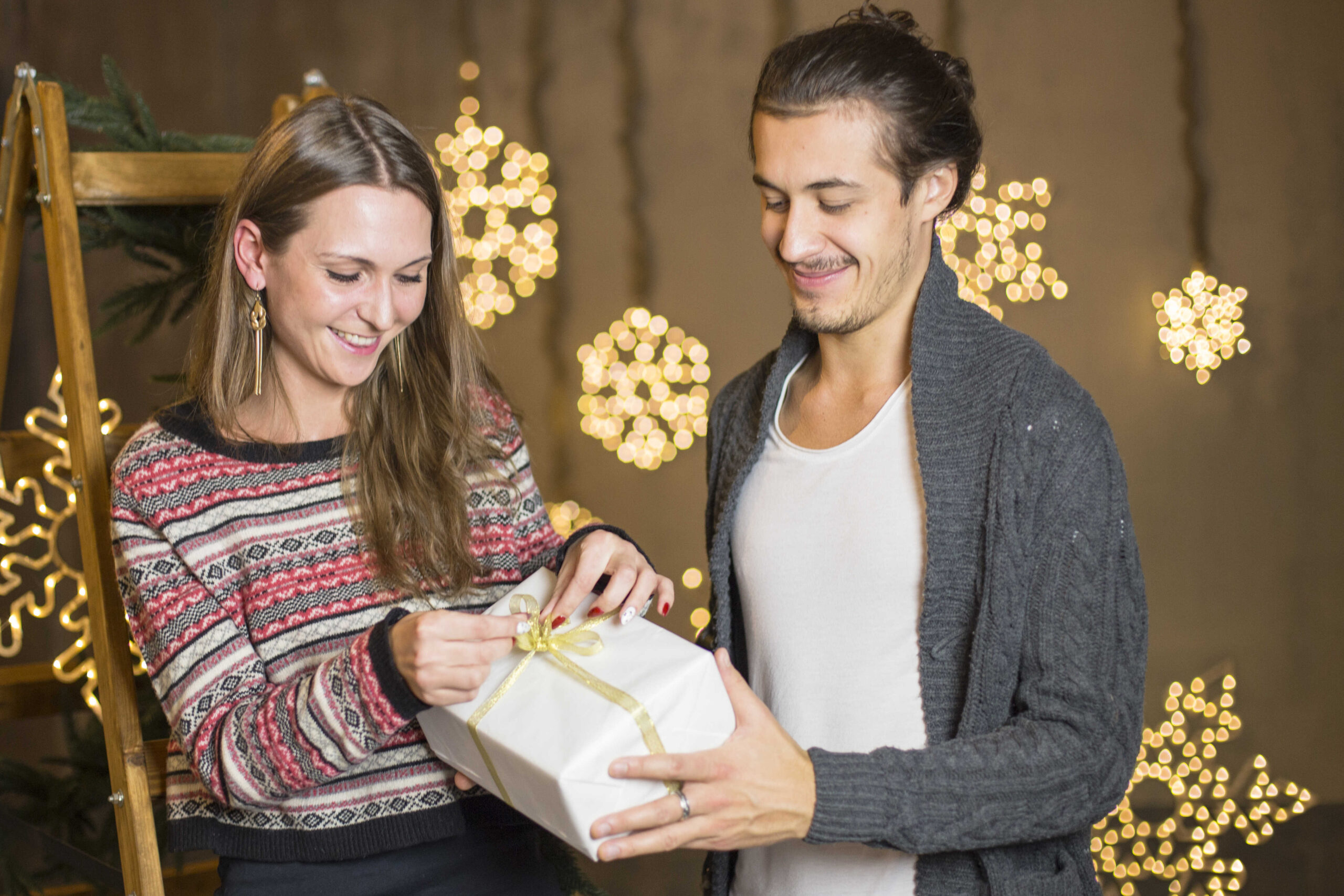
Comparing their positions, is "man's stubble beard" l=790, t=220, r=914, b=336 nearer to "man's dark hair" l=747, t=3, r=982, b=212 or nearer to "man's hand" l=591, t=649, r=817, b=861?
"man's dark hair" l=747, t=3, r=982, b=212

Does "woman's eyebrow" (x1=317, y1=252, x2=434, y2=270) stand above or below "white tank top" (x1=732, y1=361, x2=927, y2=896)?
above

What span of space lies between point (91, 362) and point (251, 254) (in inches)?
13.4

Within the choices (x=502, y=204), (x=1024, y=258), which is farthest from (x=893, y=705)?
(x=502, y=204)

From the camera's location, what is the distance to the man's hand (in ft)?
2.89

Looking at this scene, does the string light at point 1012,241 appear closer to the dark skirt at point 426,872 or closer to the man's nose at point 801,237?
the man's nose at point 801,237

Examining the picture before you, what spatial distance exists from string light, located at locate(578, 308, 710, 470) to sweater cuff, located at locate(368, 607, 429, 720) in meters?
1.71

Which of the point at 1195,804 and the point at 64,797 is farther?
the point at 1195,804

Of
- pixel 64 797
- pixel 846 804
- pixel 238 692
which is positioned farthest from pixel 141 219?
pixel 846 804

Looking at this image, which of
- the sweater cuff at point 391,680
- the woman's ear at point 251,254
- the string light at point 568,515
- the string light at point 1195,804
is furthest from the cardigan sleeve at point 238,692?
the string light at point 1195,804

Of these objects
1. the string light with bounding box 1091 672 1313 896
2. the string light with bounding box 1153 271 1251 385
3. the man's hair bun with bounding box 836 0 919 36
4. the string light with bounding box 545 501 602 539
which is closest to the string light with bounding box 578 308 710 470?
the string light with bounding box 545 501 602 539

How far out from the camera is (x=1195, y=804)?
2.49 metres

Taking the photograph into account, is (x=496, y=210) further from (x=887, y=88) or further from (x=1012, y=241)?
(x=887, y=88)

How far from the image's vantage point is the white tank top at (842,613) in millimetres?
1125

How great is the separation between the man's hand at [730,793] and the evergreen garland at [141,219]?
3.65ft
